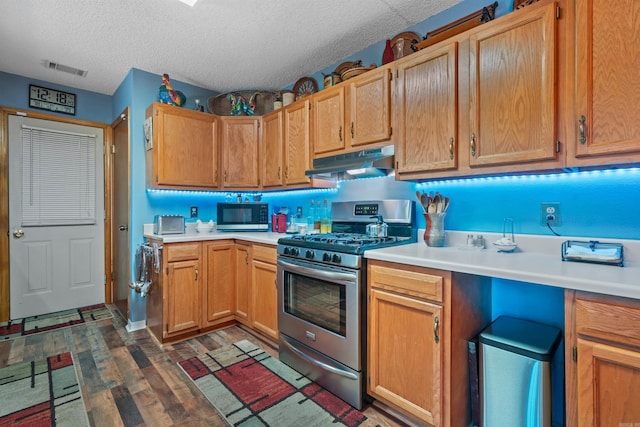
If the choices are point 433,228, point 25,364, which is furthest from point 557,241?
point 25,364

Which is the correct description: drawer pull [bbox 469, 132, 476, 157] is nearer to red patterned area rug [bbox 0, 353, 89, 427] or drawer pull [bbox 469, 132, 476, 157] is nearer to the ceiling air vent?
red patterned area rug [bbox 0, 353, 89, 427]

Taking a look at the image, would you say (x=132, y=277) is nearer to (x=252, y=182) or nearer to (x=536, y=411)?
(x=252, y=182)

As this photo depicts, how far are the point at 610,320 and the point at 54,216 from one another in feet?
15.5

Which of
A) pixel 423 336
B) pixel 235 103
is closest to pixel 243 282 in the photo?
pixel 423 336

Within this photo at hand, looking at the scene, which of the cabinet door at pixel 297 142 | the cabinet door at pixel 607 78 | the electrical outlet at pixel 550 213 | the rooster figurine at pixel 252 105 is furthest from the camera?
the rooster figurine at pixel 252 105

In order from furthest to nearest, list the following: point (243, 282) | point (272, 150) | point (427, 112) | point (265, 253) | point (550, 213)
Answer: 1. point (272, 150)
2. point (243, 282)
3. point (265, 253)
4. point (427, 112)
5. point (550, 213)

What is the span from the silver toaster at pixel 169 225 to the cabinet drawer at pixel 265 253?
84 cm

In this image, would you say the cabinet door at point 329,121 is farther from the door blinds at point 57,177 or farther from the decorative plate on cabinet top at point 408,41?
the door blinds at point 57,177

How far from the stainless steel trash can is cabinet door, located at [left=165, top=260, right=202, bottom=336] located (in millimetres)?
2334

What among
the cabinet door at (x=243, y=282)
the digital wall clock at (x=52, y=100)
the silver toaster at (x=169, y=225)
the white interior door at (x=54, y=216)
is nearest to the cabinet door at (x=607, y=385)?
the cabinet door at (x=243, y=282)

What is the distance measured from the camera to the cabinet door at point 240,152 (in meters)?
3.32

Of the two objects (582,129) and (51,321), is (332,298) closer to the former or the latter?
(582,129)

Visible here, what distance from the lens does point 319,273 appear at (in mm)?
2006

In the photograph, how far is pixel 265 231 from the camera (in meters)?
3.37
